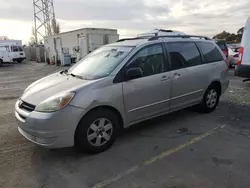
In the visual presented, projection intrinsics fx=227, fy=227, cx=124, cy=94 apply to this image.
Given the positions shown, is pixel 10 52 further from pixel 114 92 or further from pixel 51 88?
pixel 114 92

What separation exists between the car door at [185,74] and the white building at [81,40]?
14.4 metres

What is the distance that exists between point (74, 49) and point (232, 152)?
60.9 ft

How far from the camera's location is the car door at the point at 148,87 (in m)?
3.68

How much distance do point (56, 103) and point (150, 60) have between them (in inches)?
70.8

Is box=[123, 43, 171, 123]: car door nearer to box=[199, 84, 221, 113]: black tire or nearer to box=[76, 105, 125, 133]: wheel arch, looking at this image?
box=[76, 105, 125, 133]: wheel arch

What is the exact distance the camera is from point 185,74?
4438 mm

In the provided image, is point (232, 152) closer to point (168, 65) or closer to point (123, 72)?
point (168, 65)

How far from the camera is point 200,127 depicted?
174 inches

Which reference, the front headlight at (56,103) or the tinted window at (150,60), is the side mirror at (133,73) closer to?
the tinted window at (150,60)

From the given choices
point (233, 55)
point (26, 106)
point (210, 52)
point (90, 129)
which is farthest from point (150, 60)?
point (233, 55)

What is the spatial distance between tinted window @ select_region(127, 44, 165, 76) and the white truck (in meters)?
24.3

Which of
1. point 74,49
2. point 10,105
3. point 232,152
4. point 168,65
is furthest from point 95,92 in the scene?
point 74,49

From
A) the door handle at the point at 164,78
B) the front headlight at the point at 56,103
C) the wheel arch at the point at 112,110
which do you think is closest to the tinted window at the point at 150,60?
the door handle at the point at 164,78

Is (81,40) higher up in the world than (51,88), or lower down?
higher up
